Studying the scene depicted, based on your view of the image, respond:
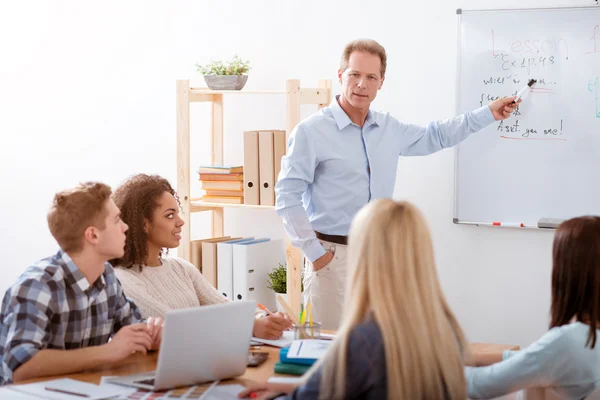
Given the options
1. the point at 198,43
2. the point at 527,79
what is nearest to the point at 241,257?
the point at 198,43

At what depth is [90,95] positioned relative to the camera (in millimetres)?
4766

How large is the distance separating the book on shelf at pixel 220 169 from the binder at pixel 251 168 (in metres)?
0.07

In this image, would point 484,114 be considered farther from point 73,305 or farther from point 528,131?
point 73,305

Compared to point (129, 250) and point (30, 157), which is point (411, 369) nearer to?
point (129, 250)

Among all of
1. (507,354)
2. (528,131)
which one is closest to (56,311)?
(507,354)

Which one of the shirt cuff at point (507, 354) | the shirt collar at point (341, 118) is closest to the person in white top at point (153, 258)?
the shirt collar at point (341, 118)

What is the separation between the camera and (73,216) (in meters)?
2.19

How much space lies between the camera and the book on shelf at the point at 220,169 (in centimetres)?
402

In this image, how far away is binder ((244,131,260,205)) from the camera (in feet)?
12.9

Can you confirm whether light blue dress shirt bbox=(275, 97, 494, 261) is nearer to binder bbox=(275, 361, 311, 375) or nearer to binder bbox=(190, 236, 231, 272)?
binder bbox=(275, 361, 311, 375)

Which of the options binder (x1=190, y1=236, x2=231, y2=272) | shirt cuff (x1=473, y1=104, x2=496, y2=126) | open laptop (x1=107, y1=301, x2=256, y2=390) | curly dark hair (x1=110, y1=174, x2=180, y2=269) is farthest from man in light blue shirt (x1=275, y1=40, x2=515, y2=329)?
binder (x1=190, y1=236, x2=231, y2=272)

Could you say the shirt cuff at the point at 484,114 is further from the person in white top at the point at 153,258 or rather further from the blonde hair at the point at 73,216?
the blonde hair at the point at 73,216

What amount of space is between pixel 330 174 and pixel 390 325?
1.59 meters

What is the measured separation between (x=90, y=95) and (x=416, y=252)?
11.9ft
